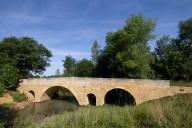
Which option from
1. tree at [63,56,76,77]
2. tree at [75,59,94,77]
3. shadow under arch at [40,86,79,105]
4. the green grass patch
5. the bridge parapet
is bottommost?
the green grass patch

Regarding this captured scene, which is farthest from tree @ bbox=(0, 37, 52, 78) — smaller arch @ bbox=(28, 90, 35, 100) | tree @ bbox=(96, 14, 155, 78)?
tree @ bbox=(96, 14, 155, 78)

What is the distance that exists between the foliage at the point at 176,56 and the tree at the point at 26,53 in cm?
1718

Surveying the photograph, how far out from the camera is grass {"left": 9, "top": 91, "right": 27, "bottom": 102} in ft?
113

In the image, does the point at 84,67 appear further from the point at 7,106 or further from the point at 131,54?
the point at 7,106

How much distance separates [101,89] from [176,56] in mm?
14181

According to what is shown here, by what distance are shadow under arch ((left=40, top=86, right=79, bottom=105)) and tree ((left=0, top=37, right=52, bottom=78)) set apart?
4896mm

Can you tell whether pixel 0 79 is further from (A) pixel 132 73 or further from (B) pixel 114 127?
(A) pixel 132 73

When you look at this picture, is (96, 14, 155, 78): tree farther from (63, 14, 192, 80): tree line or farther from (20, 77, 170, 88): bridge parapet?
(20, 77, 170, 88): bridge parapet

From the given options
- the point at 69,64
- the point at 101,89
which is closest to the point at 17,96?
the point at 101,89

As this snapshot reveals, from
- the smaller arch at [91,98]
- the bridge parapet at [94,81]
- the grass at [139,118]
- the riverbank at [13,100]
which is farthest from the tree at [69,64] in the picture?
the grass at [139,118]

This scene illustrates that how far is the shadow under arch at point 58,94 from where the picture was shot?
37281mm

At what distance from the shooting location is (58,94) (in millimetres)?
44125

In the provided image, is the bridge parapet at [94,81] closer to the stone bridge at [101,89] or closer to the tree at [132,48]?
the stone bridge at [101,89]

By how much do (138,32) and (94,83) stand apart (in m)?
9.21
